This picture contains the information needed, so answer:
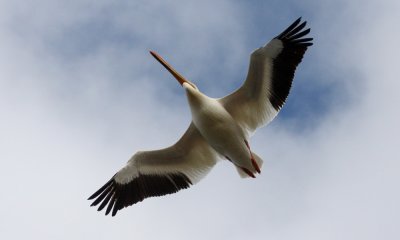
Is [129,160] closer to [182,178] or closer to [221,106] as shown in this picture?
[182,178]

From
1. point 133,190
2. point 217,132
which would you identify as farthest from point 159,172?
point 217,132

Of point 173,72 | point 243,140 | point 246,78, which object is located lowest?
point 243,140

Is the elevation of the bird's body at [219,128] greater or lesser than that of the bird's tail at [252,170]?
greater

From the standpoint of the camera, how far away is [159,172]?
60.0ft

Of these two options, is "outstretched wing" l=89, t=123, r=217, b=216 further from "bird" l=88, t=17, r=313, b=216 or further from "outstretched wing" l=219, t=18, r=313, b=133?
"outstretched wing" l=219, t=18, r=313, b=133

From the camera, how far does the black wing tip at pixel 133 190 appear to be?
59.3 feet

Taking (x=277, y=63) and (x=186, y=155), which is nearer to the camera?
(x=277, y=63)

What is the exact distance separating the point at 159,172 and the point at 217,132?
1.91m

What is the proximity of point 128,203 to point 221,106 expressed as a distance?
10.1 feet

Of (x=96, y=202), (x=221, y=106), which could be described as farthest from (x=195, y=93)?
(x=96, y=202)

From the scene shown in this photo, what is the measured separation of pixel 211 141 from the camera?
1742cm

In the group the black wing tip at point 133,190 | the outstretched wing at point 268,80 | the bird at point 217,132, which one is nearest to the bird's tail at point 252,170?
the bird at point 217,132

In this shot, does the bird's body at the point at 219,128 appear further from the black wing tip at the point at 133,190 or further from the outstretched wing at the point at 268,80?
the black wing tip at the point at 133,190

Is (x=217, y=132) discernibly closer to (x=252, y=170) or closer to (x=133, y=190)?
(x=252, y=170)
